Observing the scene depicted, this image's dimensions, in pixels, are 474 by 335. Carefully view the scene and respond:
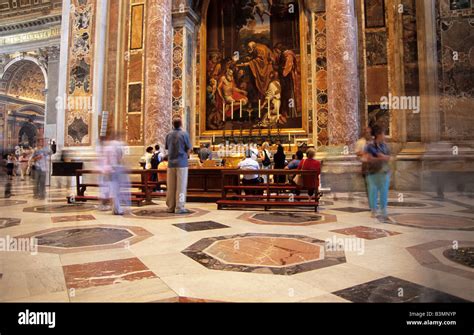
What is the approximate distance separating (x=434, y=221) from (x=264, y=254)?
2748 mm

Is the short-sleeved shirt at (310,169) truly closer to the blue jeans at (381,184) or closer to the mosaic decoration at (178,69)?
the blue jeans at (381,184)

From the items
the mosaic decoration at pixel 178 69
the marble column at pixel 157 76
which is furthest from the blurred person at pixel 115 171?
the mosaic decoration at pixel 178 69

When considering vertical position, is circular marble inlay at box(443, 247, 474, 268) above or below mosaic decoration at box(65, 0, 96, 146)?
below

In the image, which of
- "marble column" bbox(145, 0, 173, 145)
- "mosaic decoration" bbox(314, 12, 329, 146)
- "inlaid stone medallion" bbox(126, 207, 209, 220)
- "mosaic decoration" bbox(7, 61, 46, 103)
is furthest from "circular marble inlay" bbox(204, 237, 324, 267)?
"mosaic decoration" bbox(7, 61, 46, 103)

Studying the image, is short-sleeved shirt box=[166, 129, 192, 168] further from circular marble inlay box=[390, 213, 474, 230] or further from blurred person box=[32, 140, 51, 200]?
blurred person box=[32, 140, 51, 200]

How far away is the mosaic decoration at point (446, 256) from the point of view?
2.14m

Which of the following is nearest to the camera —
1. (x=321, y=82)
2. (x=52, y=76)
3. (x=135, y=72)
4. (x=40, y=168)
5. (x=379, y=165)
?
(x=379, y=165)

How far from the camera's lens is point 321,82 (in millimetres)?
10977

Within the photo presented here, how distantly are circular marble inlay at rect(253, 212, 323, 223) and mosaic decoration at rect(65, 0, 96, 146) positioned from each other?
8382 millimetres

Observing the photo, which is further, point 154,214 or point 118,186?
point 118,186

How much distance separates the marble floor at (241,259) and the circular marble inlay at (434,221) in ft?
0.08

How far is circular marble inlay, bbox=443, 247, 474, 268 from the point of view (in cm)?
231

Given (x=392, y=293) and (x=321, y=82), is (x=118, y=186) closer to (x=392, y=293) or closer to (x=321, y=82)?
(x=392, y=293)

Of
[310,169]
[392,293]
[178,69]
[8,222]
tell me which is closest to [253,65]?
[178,69]
